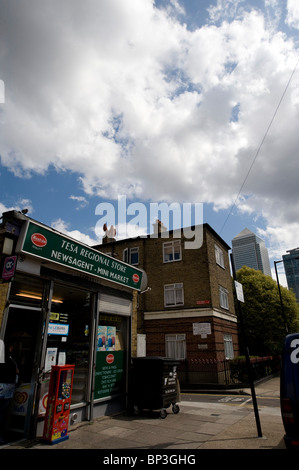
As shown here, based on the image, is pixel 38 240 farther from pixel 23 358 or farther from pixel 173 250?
pixel 173 250

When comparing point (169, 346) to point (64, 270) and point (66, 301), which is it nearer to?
point (66, 301)

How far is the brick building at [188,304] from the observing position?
18.4 metres

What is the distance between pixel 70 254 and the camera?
714cm

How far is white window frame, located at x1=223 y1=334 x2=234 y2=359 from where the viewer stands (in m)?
20.0

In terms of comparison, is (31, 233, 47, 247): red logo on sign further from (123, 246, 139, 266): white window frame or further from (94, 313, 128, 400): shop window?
(123, 246, 139, 266): white window frame

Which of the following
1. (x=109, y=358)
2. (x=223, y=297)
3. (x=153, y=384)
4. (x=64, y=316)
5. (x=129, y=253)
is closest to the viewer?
(x=64, y=316)

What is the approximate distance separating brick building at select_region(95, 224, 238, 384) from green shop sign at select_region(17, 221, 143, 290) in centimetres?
1120

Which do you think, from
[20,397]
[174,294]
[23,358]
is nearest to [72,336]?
[23,358]

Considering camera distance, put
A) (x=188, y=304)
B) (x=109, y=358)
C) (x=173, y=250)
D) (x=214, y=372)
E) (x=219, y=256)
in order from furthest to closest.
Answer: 1. (x=219, y=256)
2. (x=173, y=250)
3. (x=188, y=304)
4. (x=214, y=372)
5. (x=109, y=358)

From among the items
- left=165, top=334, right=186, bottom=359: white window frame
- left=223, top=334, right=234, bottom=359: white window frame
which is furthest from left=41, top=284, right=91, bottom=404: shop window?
left=223, top=334, right=234, bottom=359: white window frame

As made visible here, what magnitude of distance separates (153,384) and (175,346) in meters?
12.2

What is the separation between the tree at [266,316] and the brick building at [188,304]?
825 centimetres

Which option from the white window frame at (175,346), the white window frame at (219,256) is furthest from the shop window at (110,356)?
the white window frame at (219,256)
